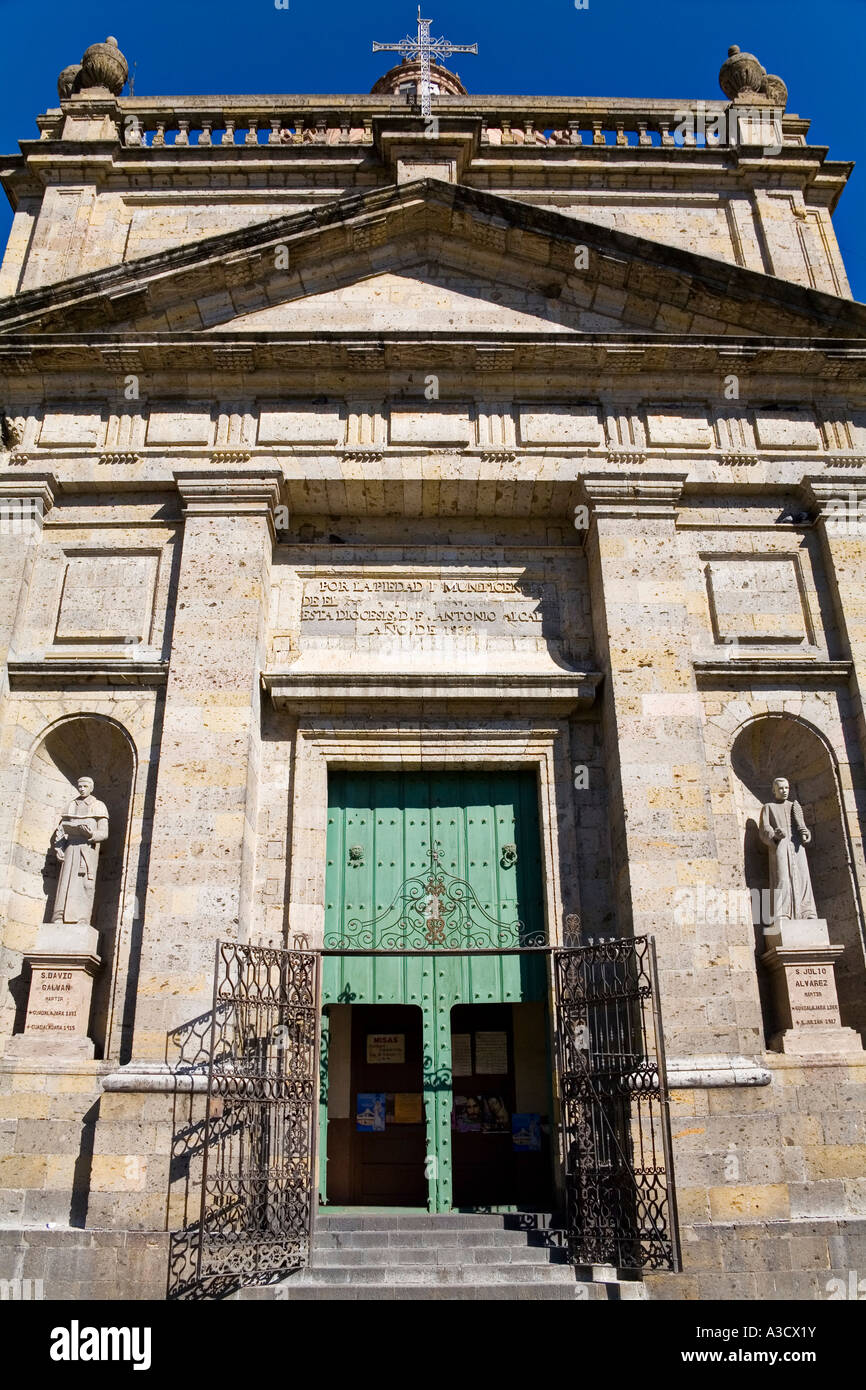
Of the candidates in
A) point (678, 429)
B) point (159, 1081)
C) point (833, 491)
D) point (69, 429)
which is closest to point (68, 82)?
point (69, 429)

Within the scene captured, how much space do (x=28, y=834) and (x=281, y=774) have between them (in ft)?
7.83

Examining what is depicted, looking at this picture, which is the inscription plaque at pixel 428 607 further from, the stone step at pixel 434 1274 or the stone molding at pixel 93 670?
the stone step at pixel 434 1274

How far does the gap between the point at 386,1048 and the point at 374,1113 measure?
2.20ft

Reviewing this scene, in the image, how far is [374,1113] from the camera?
11.0 metres

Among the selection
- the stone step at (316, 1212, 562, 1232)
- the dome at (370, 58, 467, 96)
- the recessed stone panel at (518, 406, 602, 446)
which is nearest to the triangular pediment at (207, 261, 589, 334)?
the recessed stone panel at (518, 406, 602, 446)

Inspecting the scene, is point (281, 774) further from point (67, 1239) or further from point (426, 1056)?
point (67, 1239)

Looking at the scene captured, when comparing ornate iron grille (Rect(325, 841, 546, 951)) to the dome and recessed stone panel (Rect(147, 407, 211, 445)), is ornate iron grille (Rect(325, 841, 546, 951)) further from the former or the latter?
the dome

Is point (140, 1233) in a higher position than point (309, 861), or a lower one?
lower

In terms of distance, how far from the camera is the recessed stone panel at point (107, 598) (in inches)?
425

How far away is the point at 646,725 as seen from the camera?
10227 millimetres

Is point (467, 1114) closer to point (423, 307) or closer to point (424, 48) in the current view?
point (423, 307)

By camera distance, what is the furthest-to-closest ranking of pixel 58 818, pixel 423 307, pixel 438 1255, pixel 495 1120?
pixel 423 307
pixel 495 1120
pixel 58 818
pixel 438 1255

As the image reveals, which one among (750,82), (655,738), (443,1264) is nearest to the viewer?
(443,1264)

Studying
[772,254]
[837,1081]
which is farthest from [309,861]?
[772,254]
